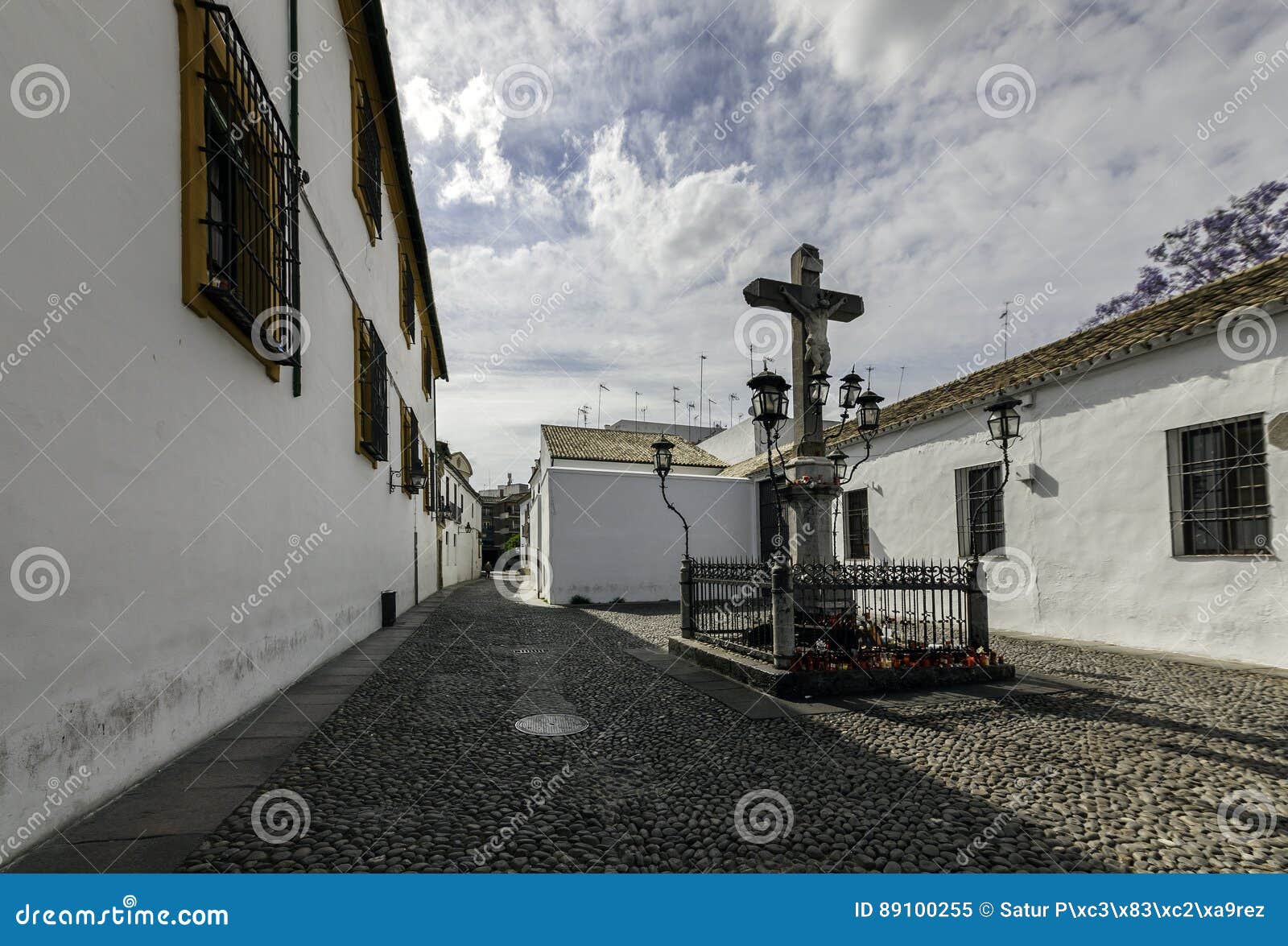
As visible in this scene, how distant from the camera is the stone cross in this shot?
733 centimetres

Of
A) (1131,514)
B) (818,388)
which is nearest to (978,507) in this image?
(1131,514)

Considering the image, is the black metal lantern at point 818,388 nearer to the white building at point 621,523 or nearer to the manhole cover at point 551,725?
the manhole cover at point 551,725

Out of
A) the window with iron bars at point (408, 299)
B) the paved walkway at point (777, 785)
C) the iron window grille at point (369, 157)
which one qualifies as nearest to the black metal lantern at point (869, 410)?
the paved walkway at point (777, 785)

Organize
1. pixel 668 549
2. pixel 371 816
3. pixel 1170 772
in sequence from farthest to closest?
1. pixel 668 549
2. pixel 1170 772
3. pixel 371 816

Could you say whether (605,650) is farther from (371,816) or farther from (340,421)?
(371,816)

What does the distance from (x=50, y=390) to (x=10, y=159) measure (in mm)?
833

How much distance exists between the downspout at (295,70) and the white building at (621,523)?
916 cm

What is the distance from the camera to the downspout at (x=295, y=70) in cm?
566

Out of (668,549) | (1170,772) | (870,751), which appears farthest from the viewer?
(668,549)

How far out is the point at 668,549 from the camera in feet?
51.9

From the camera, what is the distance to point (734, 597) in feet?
23.5

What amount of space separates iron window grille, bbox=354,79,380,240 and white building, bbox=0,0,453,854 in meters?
1.93

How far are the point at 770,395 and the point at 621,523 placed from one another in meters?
9.45

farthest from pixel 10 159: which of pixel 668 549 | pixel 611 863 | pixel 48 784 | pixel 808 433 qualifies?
pixel 668 549
